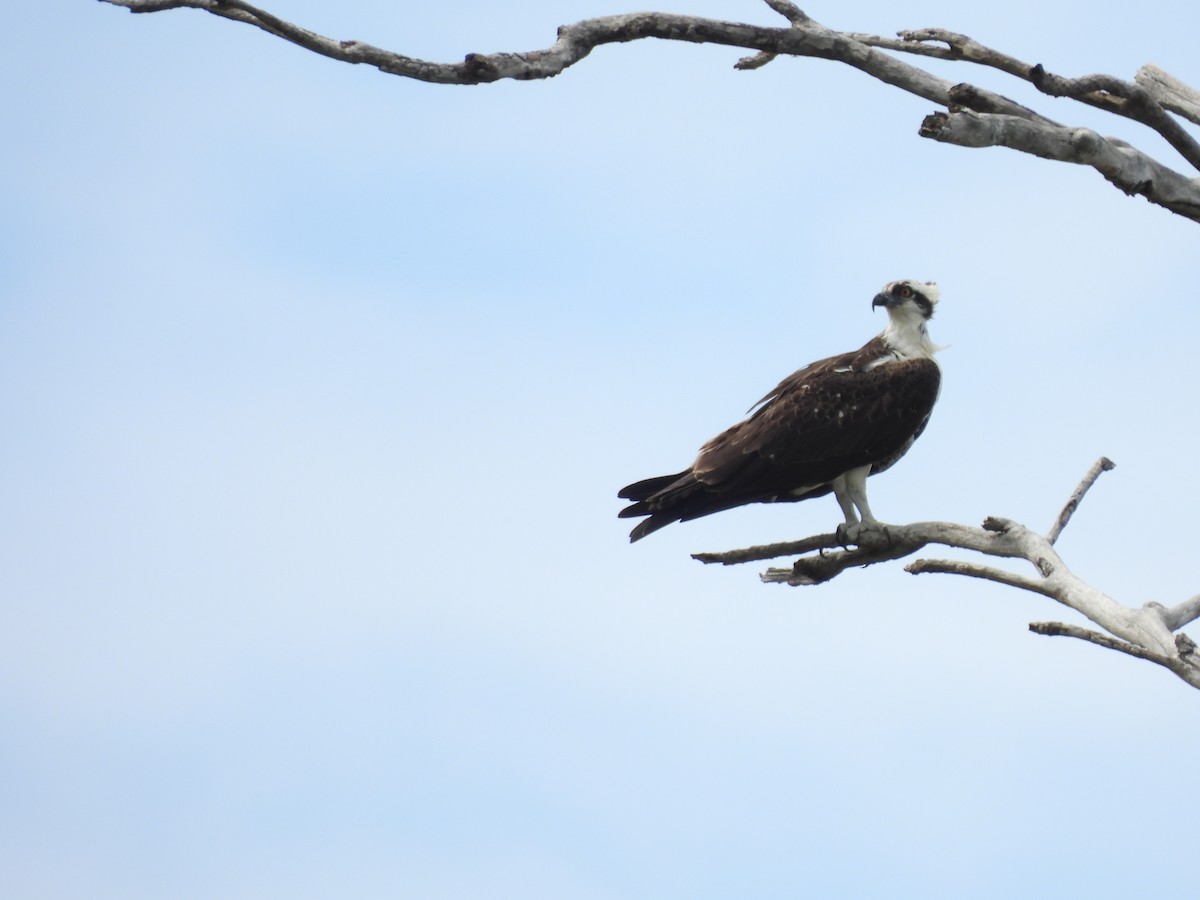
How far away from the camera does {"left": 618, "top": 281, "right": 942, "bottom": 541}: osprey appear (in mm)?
8695

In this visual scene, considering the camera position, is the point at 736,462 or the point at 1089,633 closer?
the point at 1089,633

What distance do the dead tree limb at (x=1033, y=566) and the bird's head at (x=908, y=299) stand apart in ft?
6.05

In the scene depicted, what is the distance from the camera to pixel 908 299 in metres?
9.62

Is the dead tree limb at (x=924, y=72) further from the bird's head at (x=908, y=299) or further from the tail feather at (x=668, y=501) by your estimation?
the tail feather at (x=668, y=501)

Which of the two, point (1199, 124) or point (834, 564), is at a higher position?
point (1199, 124)

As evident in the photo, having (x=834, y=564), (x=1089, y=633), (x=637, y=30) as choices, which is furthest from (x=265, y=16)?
(x=1089, y=633)

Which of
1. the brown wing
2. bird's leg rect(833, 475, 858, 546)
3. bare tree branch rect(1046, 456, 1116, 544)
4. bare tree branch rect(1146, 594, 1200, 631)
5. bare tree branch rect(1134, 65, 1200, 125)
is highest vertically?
bare tree branch rect(1134, 65, 1200, 125)

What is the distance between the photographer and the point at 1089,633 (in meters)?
6.34

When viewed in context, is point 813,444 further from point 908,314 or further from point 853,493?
point 908,314

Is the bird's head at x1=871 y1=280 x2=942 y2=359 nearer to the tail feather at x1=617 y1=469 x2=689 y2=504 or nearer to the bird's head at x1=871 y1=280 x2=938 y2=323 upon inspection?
the bird's head at x1=871 y1=280 x2=938 y2=323

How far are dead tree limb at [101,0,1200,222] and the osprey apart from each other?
1799mm

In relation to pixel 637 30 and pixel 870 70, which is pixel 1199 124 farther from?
pixel 637 30

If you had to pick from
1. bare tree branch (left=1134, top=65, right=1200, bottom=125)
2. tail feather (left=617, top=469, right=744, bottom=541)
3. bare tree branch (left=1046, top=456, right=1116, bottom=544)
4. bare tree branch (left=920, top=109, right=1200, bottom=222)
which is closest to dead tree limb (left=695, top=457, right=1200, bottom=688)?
bare tree branch (left=1046, top=456, right=1116, bottom=544)

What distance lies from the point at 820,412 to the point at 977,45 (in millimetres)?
2210
